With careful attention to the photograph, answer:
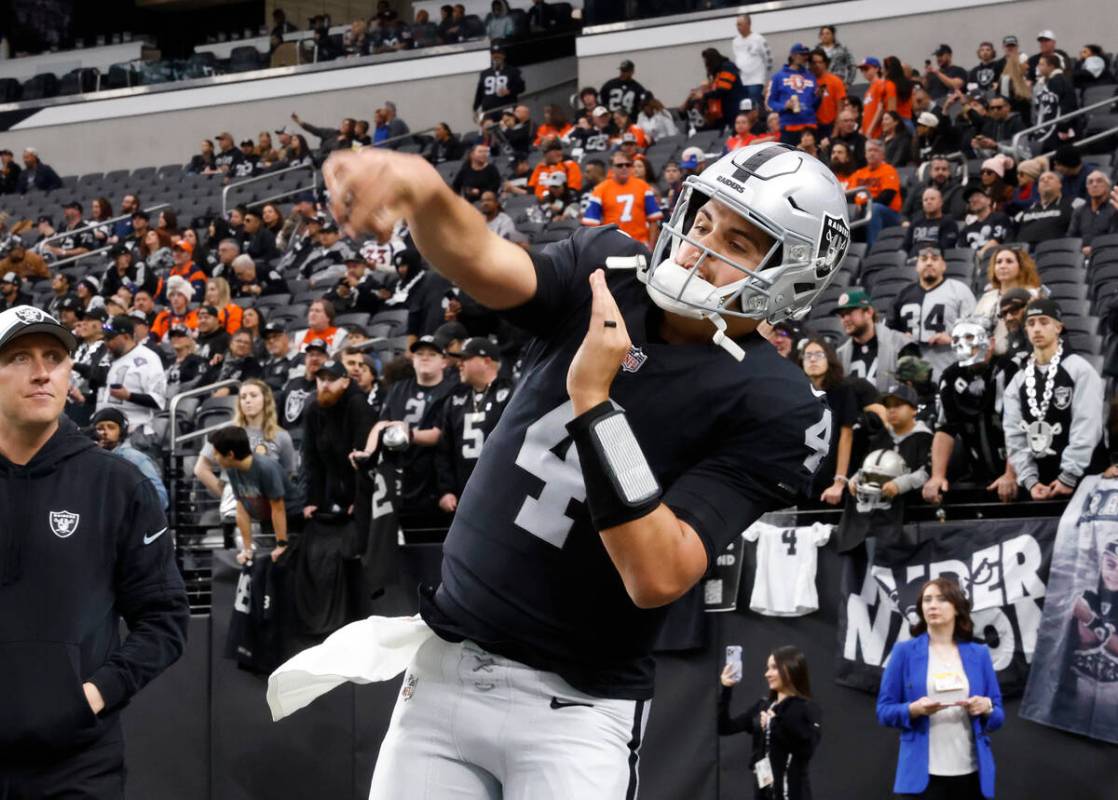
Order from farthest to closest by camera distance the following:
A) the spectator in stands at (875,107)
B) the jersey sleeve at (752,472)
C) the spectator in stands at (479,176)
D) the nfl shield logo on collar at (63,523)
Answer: the spectator in stands at (479,176) → the spectator in stands at (875,107) → the nfl shield logo on collar at (63,523) → the jersey sleeve at (752,472)

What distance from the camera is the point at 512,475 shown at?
2.89 metres

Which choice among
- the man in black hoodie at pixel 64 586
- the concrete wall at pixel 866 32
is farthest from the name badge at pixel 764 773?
the concrete wall at pixel 866 32

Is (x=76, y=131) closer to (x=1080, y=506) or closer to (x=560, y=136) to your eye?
(x=560, y=136)

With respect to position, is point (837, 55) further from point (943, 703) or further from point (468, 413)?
point (943, 703)

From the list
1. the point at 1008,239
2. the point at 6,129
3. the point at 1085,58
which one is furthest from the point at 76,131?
the point at 1008,239

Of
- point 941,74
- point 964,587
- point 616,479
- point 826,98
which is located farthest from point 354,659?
point 941,74

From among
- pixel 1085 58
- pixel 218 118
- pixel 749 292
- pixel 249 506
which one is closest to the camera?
pixel 749 292

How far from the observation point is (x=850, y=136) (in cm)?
1454

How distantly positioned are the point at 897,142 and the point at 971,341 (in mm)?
6489

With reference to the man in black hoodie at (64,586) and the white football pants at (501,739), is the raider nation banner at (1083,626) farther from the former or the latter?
the white football pants at (501,739)

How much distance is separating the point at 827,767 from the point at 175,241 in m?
12.7

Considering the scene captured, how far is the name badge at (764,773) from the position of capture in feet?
24.7

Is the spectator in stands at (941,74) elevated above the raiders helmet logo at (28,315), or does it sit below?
above

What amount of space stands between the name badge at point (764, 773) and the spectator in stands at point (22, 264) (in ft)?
46.4
